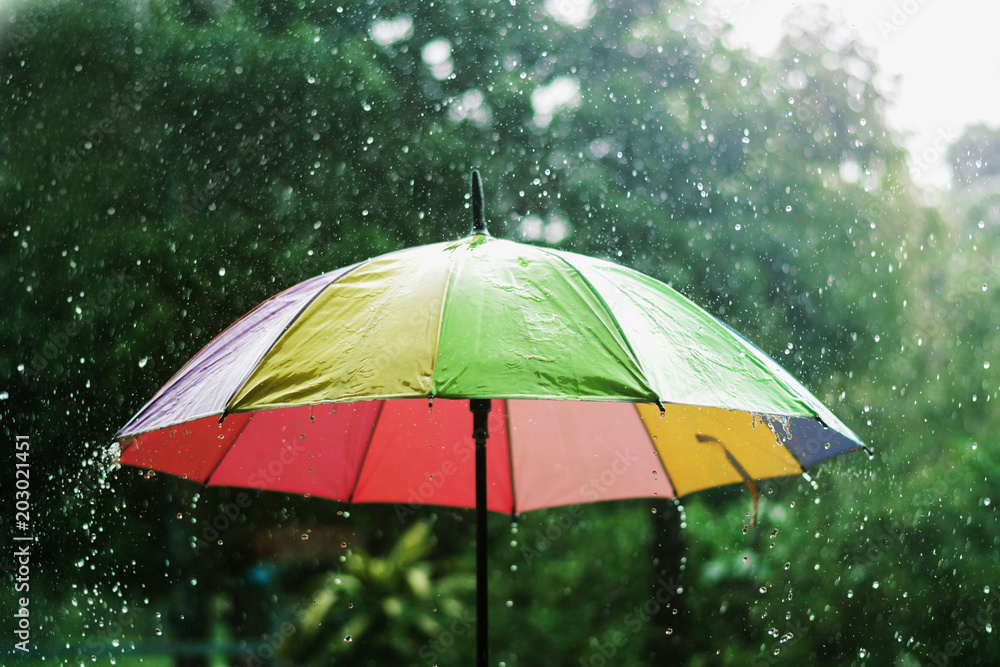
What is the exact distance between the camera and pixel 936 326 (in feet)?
13.7

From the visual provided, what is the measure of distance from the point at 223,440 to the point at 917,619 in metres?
3.77

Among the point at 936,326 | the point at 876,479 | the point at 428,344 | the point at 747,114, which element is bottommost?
the point at 876,479

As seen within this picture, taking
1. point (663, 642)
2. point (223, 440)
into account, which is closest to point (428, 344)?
point (223, 440)

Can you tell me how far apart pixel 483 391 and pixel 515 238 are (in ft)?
11.2

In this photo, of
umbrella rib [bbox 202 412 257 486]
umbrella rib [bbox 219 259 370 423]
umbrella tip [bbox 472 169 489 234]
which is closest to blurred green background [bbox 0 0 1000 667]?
umbrella rib [bbox 202 412 257 486]

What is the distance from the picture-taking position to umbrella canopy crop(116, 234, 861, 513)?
104cm

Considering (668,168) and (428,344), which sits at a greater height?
(668,168)

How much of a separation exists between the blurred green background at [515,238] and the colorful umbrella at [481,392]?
7.96 feet

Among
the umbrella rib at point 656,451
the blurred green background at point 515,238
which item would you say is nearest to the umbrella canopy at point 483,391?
the umbrella rib at point 656,451

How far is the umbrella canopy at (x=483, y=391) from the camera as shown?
3.41 feet

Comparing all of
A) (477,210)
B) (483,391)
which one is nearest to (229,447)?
(477,210)

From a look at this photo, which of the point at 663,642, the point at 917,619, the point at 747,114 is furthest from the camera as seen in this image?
the point at 747,114

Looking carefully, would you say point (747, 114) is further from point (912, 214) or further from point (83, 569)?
point (83, 569)

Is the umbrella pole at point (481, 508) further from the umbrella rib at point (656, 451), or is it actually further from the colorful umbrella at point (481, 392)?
the umbrella rib at point (656, 451)
